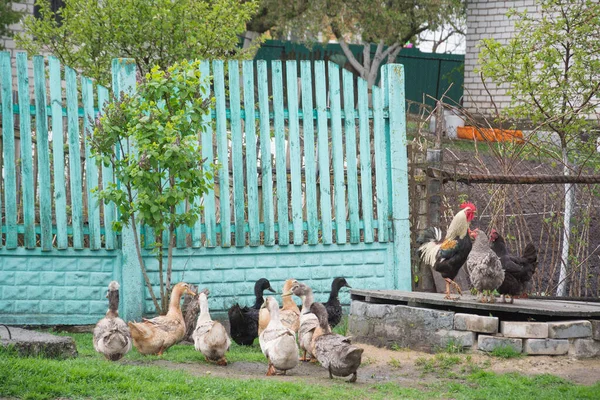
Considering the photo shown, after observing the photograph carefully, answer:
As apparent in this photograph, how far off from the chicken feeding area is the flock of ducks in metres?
0.99

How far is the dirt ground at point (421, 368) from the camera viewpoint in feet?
26.6

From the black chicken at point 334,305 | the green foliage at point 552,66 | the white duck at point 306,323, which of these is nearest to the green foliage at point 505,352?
the white duck at point 306,323

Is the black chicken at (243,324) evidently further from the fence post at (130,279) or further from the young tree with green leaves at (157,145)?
the fence post at (130,279)

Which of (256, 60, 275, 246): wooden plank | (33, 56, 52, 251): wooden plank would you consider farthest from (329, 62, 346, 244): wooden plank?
(33, 56, 52, 251): wooden plank

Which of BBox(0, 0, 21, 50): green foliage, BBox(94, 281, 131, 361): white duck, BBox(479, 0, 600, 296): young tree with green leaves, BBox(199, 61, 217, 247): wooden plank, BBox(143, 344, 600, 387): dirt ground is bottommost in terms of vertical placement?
BBox(143, 344, 600, 387): dirt ground

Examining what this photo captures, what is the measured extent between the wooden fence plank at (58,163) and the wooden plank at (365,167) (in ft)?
12.0

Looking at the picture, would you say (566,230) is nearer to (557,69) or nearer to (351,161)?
(557,69)

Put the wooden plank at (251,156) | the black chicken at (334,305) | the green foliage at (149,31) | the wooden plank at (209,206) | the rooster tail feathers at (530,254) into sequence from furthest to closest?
the green foliage at (149,31) < the wooden plank at (251,156) < the wooden plank at (209,206) < the black chicken at (334,305) < the rooster tail feathers at (530,254)

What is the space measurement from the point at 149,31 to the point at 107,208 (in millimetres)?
3785

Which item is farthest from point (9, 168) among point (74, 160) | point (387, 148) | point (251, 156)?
point (387, 148)

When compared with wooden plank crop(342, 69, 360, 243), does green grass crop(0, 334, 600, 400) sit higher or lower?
lower

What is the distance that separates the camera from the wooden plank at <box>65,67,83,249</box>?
10.4 meters

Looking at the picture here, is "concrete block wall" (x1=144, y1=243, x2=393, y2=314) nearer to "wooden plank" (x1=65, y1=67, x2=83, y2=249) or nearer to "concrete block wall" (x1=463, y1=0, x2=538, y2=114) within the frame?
"wooden plank" (x1=65, y1=67, x2=83, y2=249)

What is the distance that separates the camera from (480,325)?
8961mm
